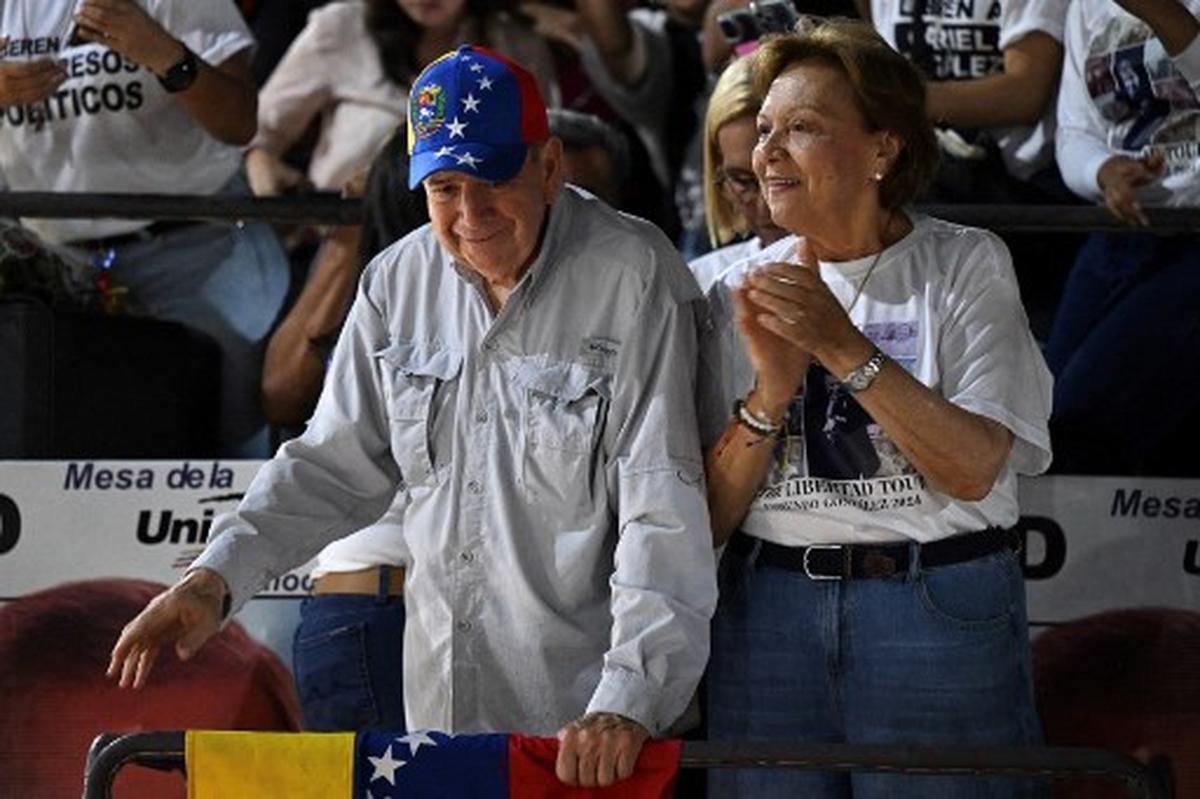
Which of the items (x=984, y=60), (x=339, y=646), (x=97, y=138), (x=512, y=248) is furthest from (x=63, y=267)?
(x=984, y=60)

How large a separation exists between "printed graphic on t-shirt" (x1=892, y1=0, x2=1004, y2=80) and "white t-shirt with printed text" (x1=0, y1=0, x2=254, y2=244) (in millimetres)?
1546

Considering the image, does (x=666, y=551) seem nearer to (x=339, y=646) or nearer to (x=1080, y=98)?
(x=339, y=646)

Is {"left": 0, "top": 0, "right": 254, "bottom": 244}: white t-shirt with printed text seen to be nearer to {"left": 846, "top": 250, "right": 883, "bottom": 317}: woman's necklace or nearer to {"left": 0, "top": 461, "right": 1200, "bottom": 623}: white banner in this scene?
{"left": 0, "top": 461, "right": 1200, "bottom": 623}: white banner

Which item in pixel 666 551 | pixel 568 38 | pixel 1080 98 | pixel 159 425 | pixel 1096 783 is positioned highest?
pixel 568 38

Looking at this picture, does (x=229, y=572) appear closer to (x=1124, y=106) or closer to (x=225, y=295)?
(x=225, y=295)

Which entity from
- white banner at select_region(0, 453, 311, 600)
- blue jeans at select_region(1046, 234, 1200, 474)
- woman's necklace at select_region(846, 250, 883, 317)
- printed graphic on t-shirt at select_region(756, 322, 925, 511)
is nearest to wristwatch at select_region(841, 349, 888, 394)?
printed graphic on t-shirt at select_region(756, 322, 925, 511)

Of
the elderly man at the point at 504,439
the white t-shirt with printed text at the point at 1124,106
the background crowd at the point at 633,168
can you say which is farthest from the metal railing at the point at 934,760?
the white t-shirt with printed text at the point at 1124,106

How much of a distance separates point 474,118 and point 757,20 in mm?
1575

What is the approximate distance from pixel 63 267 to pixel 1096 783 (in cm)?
252

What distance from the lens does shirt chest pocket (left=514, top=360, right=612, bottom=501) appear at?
161 inches

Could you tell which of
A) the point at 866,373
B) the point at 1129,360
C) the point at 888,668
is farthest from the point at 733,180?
the point at 888,668

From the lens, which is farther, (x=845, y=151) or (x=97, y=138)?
(x=97, y=138)

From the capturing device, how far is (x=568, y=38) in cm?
702

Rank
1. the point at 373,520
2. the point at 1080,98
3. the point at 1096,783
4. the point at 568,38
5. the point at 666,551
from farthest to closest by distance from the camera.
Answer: the point at 568,38, the point at 1080,98, the point at 1096,783, the point at 373,520, the point at 666,551
